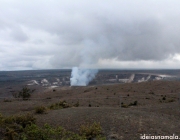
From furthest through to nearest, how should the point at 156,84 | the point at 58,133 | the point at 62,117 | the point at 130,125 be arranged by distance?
the point at 156,84 → the point at 62,117 → the point at 130,125 → the point at 58,133

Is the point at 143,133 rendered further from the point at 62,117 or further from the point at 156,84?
→ the point at 156,84

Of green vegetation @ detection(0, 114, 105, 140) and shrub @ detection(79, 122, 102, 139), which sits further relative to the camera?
shrub @ detection(79, 122, 102, 139)

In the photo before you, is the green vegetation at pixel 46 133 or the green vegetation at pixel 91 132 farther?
the green vegetation at pixel 91 132

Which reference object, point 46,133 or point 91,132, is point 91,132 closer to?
point 91,132

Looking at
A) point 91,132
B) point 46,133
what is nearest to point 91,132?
point 91,132

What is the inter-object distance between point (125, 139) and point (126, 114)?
12.1ft

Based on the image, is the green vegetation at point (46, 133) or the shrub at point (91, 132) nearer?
the green vegetation at point (46, 133)

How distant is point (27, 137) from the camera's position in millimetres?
9930

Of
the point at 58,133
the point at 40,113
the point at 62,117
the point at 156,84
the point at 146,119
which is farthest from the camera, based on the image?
the point at 156,84

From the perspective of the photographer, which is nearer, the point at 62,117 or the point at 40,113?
the point at 62,117

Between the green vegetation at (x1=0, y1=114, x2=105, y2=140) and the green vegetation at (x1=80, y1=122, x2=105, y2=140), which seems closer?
the green vegetation at (x1=0, y1=114, x2=105, y2=140)

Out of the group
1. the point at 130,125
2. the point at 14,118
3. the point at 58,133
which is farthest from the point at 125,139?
the point at 14,118

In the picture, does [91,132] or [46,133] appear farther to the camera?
[91,132]

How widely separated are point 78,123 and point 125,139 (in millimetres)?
2959
